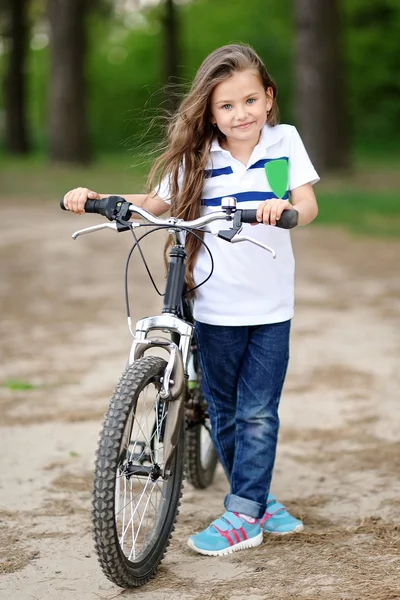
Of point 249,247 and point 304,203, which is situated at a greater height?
point 304,203

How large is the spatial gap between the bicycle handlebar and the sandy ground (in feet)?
3.72

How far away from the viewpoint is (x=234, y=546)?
3285 mm

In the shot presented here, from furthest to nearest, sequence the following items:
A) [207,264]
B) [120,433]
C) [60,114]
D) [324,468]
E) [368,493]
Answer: [60,114], [324,468], [368,493], [207,264], [120,433]

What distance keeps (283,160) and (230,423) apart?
0.97m

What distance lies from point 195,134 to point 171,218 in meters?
0.39

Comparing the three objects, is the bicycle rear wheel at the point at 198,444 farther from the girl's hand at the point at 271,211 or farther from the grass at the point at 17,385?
the grass at the point at 17,385

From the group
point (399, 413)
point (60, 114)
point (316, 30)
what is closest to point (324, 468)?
point (399, 413)

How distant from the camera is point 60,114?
1869 centimetres

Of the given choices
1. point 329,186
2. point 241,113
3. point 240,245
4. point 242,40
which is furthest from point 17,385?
point 242,40

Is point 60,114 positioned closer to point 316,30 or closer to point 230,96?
point 316,30

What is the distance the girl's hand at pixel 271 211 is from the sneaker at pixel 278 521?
47.8 inches

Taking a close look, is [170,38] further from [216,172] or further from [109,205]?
[109,205]

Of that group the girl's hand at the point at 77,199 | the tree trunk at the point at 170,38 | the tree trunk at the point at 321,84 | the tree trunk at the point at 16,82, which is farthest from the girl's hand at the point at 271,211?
the tree trunk at the point at 16,82

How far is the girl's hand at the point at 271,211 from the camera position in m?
2.86
